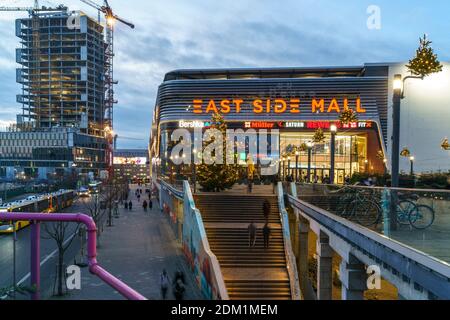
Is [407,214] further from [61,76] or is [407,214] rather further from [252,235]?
[61,76]

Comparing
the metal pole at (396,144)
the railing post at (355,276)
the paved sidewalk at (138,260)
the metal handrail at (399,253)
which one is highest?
the metal pole at (396,144)

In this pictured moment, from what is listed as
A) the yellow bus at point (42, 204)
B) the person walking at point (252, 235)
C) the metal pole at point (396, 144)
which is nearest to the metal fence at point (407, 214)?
the metal pole at point (396, 144)

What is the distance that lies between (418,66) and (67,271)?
648 inches

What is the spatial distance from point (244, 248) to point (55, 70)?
481 ft

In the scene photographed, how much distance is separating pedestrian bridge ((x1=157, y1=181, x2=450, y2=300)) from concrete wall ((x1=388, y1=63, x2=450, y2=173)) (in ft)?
138

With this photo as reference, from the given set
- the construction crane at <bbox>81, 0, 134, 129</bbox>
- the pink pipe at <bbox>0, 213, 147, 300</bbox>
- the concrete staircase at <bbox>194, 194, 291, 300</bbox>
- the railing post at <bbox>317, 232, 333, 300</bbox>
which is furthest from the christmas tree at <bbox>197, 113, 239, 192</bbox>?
the construction crane at <bbox>81, 0, 134, 129</bbox>

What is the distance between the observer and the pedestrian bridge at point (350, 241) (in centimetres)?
788

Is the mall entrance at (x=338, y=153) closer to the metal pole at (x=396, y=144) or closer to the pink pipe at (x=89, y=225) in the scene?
the metal pole at (x=396, y=144)

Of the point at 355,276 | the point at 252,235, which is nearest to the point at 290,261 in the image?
the point at 252,235

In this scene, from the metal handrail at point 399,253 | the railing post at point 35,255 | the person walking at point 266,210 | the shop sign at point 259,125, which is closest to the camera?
the railing post at point 35,255

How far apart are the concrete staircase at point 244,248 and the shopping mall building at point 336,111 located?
35.4 meters

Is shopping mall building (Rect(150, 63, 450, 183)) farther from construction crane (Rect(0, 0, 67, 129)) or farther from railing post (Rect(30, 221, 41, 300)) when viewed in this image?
construction crane (Rect(0, 0, 67, 129))

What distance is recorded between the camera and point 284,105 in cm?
6412
